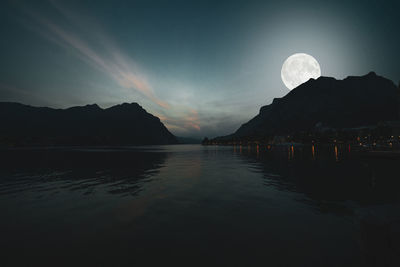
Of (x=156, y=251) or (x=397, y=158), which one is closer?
(x=156, y=251)

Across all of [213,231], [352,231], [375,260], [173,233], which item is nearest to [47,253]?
[173,233]

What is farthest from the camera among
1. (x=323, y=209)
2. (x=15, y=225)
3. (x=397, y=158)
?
(x=397, y=158)

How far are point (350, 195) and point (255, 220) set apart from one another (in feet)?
35.2

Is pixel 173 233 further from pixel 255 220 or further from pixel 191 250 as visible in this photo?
pixel 255 220

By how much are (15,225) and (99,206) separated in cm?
432

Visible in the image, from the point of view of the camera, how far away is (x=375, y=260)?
582 centimetres

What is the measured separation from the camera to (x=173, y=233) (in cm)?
884

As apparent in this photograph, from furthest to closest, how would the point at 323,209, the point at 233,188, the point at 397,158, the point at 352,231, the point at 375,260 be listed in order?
the point at 397,158 < the point at 233,188 < the point at 323,209 < the point at 352,231 < the point at 375,260

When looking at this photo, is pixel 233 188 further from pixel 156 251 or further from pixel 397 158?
pixel 397 158

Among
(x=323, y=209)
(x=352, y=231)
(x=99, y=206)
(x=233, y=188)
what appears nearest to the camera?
(x=352, y=231)

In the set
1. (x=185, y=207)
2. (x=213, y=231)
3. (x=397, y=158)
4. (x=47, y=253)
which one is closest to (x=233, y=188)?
(x=185, y=207)

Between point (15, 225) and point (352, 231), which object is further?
point (15, 225)

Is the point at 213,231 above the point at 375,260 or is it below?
below

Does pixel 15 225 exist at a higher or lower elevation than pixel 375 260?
lower
